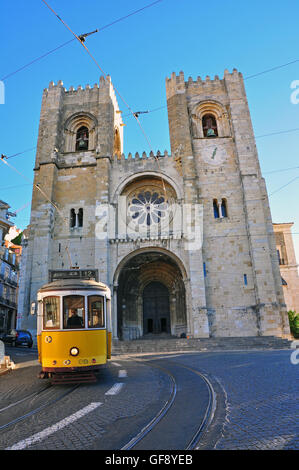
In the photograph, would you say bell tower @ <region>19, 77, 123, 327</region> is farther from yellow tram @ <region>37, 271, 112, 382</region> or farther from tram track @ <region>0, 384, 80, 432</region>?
tram track @ <region>0, 384, 80, 432</region>

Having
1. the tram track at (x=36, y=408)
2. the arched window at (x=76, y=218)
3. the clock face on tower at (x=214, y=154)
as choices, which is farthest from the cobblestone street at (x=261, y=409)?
the clock face on tower at (x=214, y=154)

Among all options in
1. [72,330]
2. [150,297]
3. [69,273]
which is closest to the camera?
[72,330]

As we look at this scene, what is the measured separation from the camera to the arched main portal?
19406mm

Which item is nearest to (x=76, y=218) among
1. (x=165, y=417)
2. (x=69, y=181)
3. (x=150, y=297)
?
(x=69, y=181)

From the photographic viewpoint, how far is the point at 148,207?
20250 millimetres

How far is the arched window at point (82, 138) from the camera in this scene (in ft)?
71.6

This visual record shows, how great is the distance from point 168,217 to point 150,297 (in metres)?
6.06

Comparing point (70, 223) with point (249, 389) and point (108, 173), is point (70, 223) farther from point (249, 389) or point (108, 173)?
point (249, 389)

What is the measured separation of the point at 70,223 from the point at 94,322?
14.0 meters

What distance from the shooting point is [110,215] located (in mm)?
18938

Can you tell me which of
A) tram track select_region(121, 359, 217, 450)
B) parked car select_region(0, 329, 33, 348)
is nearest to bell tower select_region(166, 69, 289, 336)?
parked car select_region(0, 329, 33, 348)

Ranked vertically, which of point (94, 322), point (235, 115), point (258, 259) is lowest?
point (94, 322)
